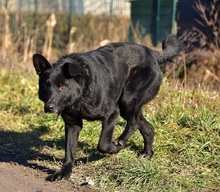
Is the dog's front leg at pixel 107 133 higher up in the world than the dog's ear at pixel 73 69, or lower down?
lower down

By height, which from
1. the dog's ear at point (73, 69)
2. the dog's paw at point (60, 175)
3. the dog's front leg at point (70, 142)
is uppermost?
the dog's ear at point (73, 69)

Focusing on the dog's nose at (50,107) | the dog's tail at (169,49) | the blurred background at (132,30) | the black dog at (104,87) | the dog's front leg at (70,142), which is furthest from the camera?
the blurred background at (132,30)

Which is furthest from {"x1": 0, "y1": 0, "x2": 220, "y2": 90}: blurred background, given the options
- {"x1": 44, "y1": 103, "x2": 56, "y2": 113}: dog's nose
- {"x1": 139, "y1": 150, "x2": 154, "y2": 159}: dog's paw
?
{"x1": 44, "y1": 103, "x2": 56, "y2": 113}: dog's nose

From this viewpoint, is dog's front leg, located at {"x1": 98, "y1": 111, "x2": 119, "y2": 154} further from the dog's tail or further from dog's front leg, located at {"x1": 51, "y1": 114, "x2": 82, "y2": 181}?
the dog's tail

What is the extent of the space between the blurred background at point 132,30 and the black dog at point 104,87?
2.28 metres

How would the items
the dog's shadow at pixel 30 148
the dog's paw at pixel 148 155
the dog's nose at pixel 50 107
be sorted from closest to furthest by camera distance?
1. the dog's nose at pixel 50 107
2. the dog's paw at pixel 148 155
3. the dog's shadow at pixel 30 148

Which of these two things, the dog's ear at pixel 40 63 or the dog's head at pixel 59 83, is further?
the dog's ear at pixel 40 63

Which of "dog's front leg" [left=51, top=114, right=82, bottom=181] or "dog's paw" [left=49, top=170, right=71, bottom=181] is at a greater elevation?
"dog's front leg" [left=51, top=114, right=82, bottom=181]

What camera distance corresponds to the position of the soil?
5.16 metres

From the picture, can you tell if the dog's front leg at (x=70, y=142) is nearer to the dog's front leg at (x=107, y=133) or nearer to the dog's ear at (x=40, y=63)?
the dog's front leg at (x=107, y=133)

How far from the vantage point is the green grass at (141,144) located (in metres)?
5.28

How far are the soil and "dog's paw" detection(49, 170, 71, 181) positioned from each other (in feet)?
0.14

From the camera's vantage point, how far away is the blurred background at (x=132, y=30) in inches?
363

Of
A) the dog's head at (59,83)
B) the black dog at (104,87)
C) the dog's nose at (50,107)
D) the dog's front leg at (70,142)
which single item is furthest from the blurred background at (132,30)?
the dog's nose at (50,107)
